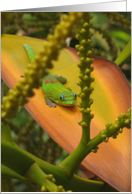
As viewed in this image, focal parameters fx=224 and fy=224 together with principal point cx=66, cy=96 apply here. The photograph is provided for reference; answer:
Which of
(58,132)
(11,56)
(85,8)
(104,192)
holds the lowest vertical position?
(104,192)

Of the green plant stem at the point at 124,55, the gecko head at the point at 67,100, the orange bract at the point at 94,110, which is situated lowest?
the gecko head at the point at 67,100

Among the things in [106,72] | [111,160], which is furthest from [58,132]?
[106,72]

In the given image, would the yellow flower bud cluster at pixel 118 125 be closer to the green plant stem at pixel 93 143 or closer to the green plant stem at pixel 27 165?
the green plant stem at pixel 93 143

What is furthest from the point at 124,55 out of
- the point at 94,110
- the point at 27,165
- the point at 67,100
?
the point at 27,165

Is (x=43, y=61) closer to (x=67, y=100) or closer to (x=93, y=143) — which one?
(x=93, y=143)

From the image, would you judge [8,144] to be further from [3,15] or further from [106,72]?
[106,72]

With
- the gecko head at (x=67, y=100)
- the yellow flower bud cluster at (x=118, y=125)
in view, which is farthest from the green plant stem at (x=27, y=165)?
the gecko head at (x=67, y=100)
